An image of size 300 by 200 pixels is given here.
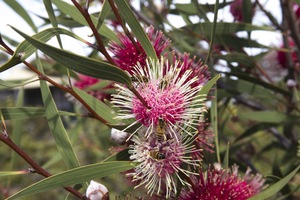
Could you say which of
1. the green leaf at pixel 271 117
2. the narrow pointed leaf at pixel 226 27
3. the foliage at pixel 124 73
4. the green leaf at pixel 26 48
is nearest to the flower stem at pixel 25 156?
the foliage at pixel 124 73

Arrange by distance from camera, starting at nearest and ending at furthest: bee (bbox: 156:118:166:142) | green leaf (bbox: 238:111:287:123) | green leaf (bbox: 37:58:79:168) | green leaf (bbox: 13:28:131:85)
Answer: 1. green leaf (bbox: 13:28:131:85)
2. bee (bbox: 156:118:166:142)
3. green leaf (bbox: 37:58:79:168)
4. green leaf (bbox: 238:111:287:123)

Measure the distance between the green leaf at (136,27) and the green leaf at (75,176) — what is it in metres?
0.21

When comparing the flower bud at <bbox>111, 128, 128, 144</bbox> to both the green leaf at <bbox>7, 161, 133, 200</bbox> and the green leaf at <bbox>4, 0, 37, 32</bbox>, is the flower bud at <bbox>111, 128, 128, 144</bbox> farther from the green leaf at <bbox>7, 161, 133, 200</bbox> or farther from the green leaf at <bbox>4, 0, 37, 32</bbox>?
the green leaf at <bbox>4, 0, 37, 32</bbox>

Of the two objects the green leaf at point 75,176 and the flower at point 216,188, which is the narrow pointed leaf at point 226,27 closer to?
the flower at point 216,188

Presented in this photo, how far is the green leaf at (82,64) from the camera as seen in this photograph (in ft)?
2.38

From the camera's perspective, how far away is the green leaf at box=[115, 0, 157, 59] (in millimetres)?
829

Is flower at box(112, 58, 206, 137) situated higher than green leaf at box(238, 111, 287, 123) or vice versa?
flower at box(112, 58, 206, 137)

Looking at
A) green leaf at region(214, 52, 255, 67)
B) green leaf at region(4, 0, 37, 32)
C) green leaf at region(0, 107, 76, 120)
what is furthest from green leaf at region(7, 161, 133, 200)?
green leaf at region(4, 0, 37, 32)

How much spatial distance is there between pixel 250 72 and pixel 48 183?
0.81 metres

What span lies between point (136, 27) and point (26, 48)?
8.3 inches

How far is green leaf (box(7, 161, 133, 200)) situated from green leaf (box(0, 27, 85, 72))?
0.21 metres

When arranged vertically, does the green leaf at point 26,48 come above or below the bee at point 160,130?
above

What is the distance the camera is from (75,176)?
0.88 meters

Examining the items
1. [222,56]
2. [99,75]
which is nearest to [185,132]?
[99,75]
